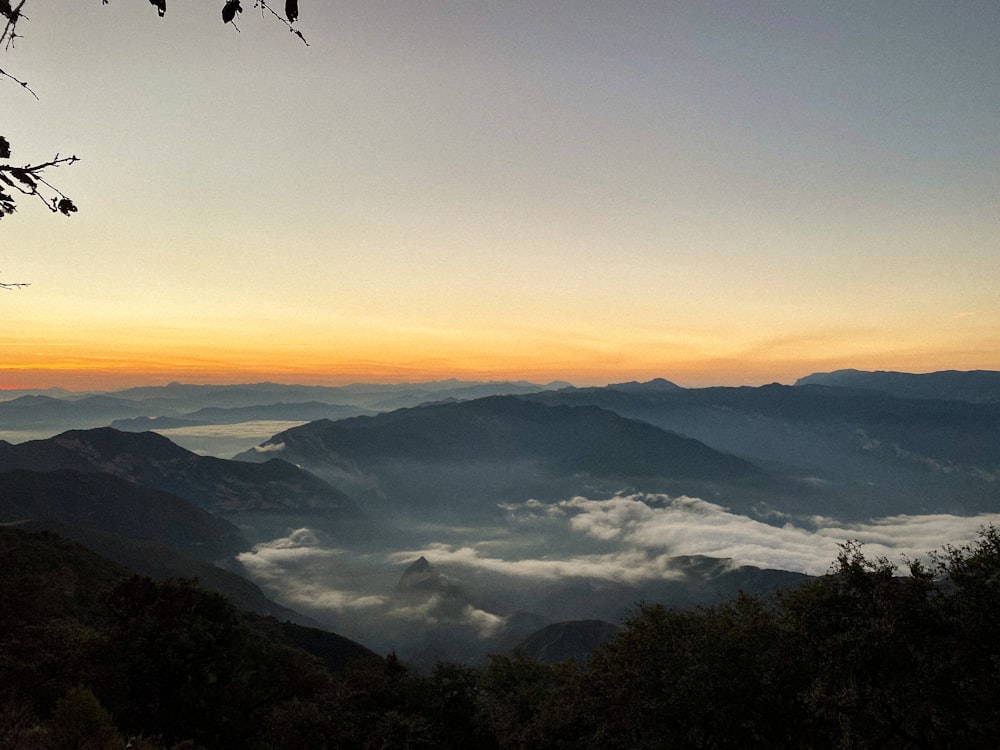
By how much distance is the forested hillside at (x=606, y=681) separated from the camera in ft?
86.1

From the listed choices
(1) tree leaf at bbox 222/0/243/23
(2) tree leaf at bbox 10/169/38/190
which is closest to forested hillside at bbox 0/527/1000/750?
(2) tree leaf at bbox 10/169/38/190

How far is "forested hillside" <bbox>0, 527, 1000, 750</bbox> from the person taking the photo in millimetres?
26234

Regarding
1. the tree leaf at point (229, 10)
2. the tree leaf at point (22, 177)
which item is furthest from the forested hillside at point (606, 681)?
A: the tree leaf at point (229, 10)

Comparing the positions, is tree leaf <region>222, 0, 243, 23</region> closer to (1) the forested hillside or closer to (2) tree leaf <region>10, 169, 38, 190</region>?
(2) tree leaf <region>10, 169, 38, 190</region>

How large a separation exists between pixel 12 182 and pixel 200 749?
32635 millimetres

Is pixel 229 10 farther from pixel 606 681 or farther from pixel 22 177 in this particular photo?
pixel 606 681

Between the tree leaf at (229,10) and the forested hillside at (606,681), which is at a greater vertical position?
the tree leaf at (229,10)

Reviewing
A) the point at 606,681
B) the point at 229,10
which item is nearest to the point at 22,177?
the point at 229,10

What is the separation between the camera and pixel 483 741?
41688 mm

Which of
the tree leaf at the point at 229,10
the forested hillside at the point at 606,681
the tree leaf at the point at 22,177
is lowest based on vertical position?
the forested hillside at the point at 606,681

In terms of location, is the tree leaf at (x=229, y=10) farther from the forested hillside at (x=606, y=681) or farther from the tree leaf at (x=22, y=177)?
the forested hillside at (x=606, y=681)

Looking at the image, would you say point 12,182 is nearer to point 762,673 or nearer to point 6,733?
point 6,733

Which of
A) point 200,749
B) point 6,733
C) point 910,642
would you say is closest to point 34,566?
point 200,749

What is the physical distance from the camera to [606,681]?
38.1m
